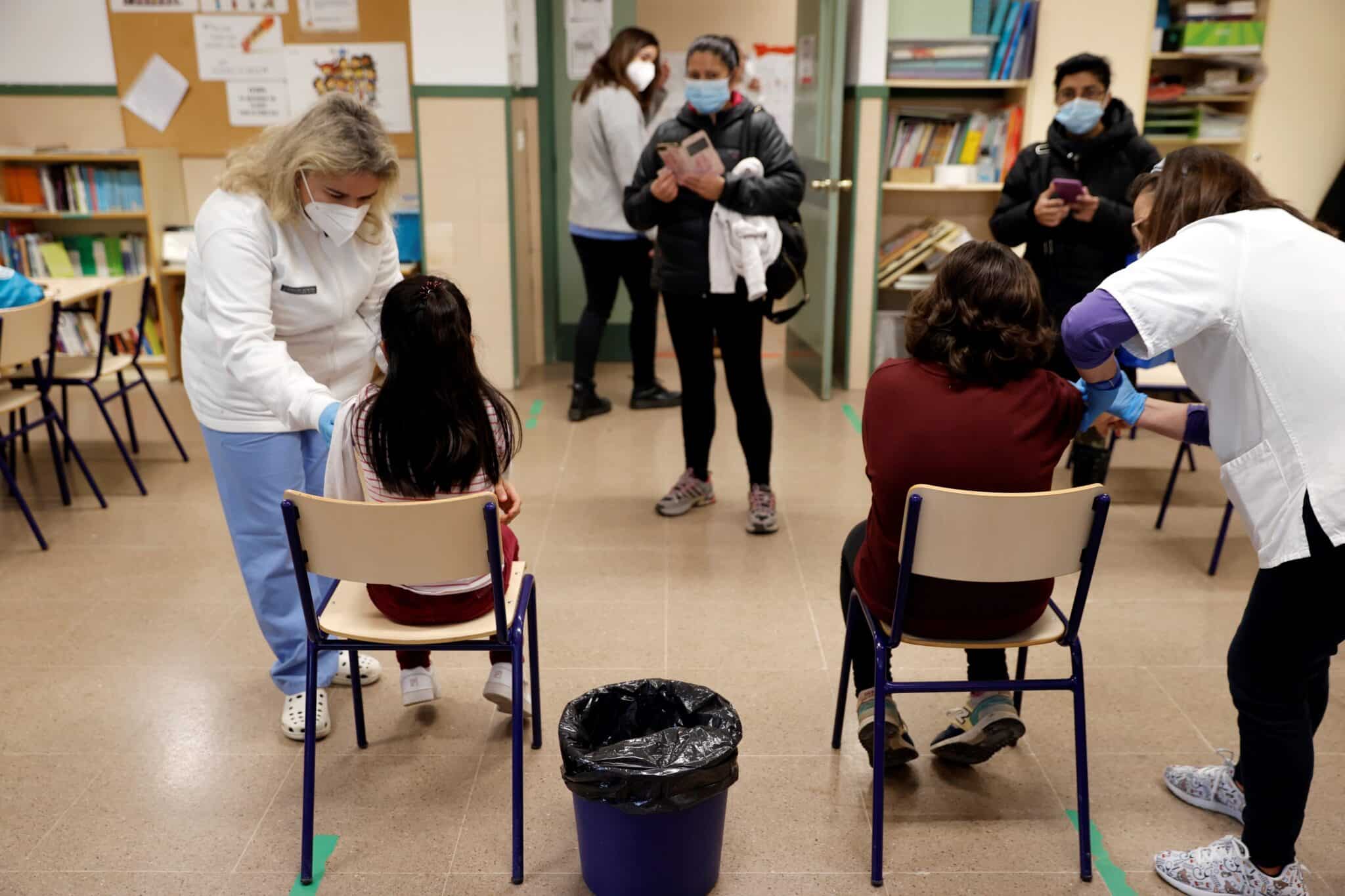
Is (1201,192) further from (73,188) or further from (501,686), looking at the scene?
(73,188)

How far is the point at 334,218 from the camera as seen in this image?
7.20 ft

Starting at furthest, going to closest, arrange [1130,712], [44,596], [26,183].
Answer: [26,183] → [44,596] → [1130,712]

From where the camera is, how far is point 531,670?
2293 millimetres

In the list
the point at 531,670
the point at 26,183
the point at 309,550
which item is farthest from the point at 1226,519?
the point at 26,183

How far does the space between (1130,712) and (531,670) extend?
4.45 ft

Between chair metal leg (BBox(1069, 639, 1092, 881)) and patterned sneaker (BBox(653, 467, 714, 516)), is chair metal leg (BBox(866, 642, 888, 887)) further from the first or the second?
patterned sneaker (BBox(653, 467, 714, 516))

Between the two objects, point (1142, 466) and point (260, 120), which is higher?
point (260, 120)

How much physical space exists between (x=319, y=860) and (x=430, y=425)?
0.82 metres

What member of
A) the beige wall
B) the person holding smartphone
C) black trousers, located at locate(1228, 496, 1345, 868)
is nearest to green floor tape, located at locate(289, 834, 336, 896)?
black trousers, located at locate(1228, 496, 1345, 868)

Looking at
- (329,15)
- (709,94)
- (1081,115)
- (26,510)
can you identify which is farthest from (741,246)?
(329,15)

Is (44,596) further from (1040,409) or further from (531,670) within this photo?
(1040,409)

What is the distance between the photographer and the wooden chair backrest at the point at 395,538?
5.88 feet

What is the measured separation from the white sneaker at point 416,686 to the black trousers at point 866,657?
900mm

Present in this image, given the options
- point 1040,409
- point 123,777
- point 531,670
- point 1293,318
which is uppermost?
point 1293,318
